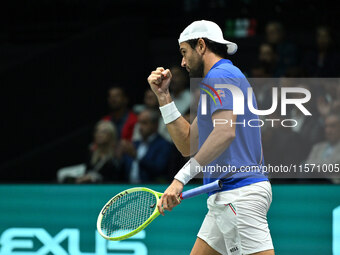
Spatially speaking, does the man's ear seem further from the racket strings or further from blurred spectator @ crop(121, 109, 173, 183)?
blurred spectator @ crop(121, 109, 173, 183)

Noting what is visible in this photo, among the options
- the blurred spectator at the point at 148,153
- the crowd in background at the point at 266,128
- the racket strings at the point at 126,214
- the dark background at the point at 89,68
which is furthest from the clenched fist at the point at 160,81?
the dark background at the point at 89,68

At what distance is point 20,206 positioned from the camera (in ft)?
23.1

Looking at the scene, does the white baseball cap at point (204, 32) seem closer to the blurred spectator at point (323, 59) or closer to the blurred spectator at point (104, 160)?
the blurred spectator at point (104, 160)

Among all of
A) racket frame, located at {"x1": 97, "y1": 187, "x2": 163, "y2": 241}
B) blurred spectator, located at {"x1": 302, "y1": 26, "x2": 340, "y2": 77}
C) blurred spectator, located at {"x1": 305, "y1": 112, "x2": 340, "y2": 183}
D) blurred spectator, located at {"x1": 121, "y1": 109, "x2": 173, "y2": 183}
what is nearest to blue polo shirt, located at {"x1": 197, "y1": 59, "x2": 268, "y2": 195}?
racket frame, located at {"x1": 97, "y1": 187, "x2": 163, "y2": 241}

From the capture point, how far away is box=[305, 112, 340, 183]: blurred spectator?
22.0 ft

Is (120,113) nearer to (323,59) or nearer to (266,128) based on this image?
(266,128)

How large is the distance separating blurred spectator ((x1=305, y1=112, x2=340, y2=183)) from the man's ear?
2.64 metres

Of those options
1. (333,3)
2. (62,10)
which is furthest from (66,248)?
(62,10)

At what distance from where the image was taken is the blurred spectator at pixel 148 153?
747 centimetres

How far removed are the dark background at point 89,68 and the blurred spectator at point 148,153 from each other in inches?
72.3

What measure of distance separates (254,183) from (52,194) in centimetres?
308

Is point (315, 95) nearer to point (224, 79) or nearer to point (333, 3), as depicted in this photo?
point (333, 3)

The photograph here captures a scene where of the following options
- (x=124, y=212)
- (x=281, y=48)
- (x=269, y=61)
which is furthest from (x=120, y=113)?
(x=124, y=212)

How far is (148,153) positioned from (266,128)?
1271 mm
